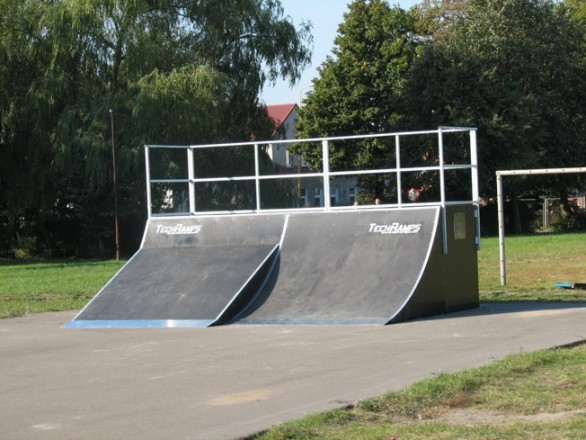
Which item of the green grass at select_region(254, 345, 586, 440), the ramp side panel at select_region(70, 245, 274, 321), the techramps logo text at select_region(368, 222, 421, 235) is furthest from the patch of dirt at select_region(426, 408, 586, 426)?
the techramps logo text at select_region(368, 222, 421, 235)

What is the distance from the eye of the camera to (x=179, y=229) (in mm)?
17812

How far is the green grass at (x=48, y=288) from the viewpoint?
19750mm

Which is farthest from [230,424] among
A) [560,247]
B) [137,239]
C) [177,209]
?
[137,239]

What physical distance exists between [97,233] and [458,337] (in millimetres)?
35709

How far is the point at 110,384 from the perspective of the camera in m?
10.0

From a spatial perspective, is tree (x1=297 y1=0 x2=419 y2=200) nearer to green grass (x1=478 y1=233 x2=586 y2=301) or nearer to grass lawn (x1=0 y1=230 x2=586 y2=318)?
green grass (x1=478 y1=233 x2=586 y2=301)

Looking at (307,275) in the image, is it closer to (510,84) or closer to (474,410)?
(474,410)

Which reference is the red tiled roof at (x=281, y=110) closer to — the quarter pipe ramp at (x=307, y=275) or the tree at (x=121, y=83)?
the tree at (x=121, y=83)

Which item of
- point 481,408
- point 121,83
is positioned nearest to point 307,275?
point 481,408

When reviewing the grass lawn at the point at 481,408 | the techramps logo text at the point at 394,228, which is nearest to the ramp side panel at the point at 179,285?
the techramps logo text at the point at 394,228

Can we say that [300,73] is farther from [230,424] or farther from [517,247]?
[230,424]

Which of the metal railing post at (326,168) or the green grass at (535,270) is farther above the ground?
the metal railing post at (326,168)

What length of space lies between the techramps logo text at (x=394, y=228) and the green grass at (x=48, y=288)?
21.5 feet

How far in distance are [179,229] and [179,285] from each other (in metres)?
1.91
